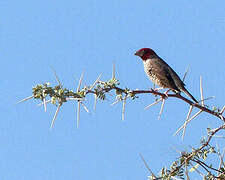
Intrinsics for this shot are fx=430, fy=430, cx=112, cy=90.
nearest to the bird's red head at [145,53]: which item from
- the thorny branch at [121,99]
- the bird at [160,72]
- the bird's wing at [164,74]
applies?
the bird at [160,72]

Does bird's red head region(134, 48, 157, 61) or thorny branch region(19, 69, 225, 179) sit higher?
bird's red head region(134, 48, 157, 61)

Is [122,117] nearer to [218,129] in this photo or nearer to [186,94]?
[218,129]

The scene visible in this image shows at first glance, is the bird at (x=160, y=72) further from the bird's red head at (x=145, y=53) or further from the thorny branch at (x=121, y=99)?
the thorny branch at (x=121, y=99)

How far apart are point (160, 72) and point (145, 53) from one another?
1.18 metres

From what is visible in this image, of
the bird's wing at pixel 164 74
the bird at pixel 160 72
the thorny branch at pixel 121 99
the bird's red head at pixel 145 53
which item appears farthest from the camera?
the bird's red head at pixel 145 53

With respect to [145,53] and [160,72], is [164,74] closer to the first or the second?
[160,72]

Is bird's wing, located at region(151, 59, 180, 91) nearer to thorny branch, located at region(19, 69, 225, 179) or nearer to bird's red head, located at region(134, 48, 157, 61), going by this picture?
bird's red head, located at region(134, 48, 157, 61)

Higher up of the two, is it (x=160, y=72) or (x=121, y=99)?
(x=160, y=72)

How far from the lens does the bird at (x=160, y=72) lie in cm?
852

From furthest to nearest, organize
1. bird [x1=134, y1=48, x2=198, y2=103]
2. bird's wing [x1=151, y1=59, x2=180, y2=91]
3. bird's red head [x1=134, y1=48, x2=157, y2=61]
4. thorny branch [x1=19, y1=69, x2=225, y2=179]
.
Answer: bird's red head [x1=134, y1=48, x2=157, y2=61] < bird's wing [x1=151, y1=59, x2=180, y2=91] < bird [x1=134, y1=48, x2=198, y2=103] < thorny branch [x1=19, y1=69, x2=225, y2=179]

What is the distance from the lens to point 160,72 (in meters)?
9.08

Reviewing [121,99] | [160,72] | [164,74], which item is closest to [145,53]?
[160,72]

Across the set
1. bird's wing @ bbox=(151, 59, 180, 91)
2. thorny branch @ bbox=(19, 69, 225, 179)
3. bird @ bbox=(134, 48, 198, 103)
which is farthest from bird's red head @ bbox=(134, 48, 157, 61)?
thorny branch @ bbox=(19, 69, 225, 179)

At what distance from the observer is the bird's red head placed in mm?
10031
